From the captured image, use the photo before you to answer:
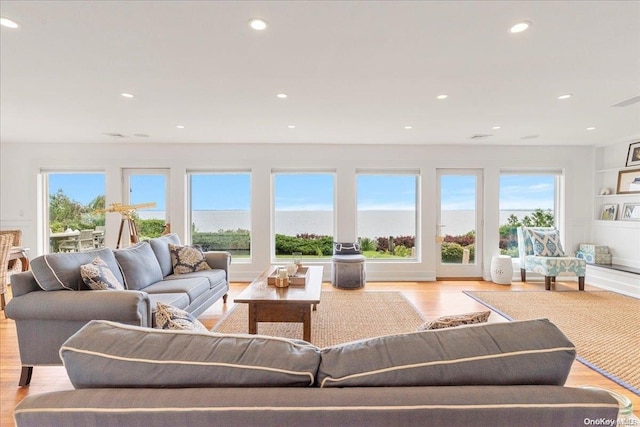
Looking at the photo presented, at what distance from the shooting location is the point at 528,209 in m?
5.46

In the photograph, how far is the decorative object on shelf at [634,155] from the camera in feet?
15.3

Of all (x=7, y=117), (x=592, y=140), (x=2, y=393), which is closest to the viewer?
(x=2, y=393)

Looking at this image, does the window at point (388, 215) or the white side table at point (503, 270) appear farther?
the window at point (388, 215)

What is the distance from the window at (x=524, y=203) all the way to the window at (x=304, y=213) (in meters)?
3.00

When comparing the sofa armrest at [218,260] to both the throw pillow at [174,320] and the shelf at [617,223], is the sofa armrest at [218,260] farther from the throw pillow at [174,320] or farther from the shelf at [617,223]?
the shelf at [617,223]

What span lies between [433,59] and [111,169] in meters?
5.21

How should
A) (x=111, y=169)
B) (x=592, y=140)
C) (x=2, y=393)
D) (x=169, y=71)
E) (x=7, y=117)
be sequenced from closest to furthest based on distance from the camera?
(x=2, y=393), (x=169, y=71), (x=7, y=117), (x=592, y=140), (x=111, y=169)

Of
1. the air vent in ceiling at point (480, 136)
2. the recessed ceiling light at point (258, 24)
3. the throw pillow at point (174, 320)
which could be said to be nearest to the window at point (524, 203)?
the air vent in ceiling at point (480, 136)

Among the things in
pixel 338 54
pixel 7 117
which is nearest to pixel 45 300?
pixel 338 54

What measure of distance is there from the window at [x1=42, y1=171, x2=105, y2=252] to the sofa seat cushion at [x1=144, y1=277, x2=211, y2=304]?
3.12 meters

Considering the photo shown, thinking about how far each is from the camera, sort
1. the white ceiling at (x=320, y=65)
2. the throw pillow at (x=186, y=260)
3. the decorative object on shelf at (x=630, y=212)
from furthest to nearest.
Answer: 1. the decorative object on shelf at (x=630, y=212)
2. the throw pillow at (x=186, y=260)
3. the white ceiling at (x=320, y=65)

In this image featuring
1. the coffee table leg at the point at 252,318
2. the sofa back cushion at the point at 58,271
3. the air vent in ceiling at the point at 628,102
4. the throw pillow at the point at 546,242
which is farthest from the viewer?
the throw pillow at the point at 546,242

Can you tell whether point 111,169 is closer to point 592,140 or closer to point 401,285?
point 401,285

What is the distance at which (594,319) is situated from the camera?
3430 mm
